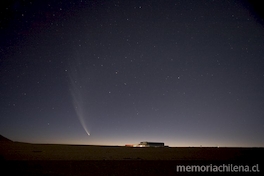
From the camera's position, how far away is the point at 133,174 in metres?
7.73

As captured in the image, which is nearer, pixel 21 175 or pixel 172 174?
pixel 21 175

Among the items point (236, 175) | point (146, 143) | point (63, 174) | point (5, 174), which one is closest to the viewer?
point (5, 174)

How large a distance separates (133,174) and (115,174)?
0.73m

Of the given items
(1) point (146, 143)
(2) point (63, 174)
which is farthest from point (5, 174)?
(1) point (146, 143)

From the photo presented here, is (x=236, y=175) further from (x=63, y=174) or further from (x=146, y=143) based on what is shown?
(x=146, y=143)

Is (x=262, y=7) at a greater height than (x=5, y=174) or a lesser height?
greater

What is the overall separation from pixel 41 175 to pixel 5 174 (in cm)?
116

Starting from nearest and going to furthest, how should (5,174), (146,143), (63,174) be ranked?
(5,174) → (63,174) → (146,143)

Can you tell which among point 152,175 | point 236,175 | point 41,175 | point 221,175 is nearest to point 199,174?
point 221,175

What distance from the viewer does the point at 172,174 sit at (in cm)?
803

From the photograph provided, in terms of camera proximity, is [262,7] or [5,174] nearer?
[5,174]

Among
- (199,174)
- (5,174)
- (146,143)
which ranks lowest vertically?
(5,174)

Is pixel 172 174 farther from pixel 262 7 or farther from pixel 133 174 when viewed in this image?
pixel 262 7

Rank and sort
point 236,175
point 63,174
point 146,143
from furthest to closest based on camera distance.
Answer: point 146,143
point 236,175
point 63,174
